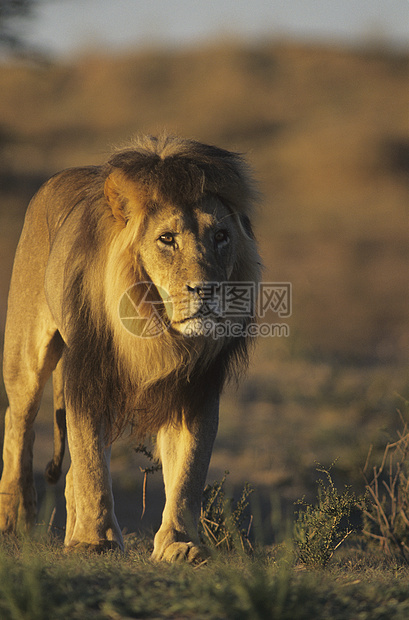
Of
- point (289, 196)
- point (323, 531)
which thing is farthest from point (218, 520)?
point (289, 196)

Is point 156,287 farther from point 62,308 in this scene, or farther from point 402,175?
point 402,175

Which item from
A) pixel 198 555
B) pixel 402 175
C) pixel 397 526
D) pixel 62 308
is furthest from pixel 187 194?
A: pixel 402 175

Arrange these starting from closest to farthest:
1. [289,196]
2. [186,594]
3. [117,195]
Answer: [186,594] < [117,195] < [289,196]

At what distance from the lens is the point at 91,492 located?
11.9 feet

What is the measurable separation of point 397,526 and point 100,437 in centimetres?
191

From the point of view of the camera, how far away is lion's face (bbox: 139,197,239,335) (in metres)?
3.32

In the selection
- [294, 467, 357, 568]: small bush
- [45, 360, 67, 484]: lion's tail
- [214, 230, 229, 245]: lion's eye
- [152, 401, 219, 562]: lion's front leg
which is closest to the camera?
[152, 401, 219, 562]: lion's front leg

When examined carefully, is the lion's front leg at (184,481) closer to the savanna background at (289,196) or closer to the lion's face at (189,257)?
the savanna background at (289,196)

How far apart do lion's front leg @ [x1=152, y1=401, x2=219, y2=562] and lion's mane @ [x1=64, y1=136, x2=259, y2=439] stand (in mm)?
70

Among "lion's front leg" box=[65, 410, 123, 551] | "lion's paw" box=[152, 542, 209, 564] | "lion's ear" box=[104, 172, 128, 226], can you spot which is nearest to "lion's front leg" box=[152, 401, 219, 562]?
"lion's paw" box=[152, 542, 209, 564]

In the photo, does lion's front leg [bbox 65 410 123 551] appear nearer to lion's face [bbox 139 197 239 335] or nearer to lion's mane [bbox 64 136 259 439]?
lion's mane [bbox 64 136 259 439]

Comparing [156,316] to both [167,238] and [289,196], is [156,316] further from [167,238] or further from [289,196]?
[289,196]

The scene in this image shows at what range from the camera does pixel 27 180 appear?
1881 centimetres

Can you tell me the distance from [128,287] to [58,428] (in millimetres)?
1661
